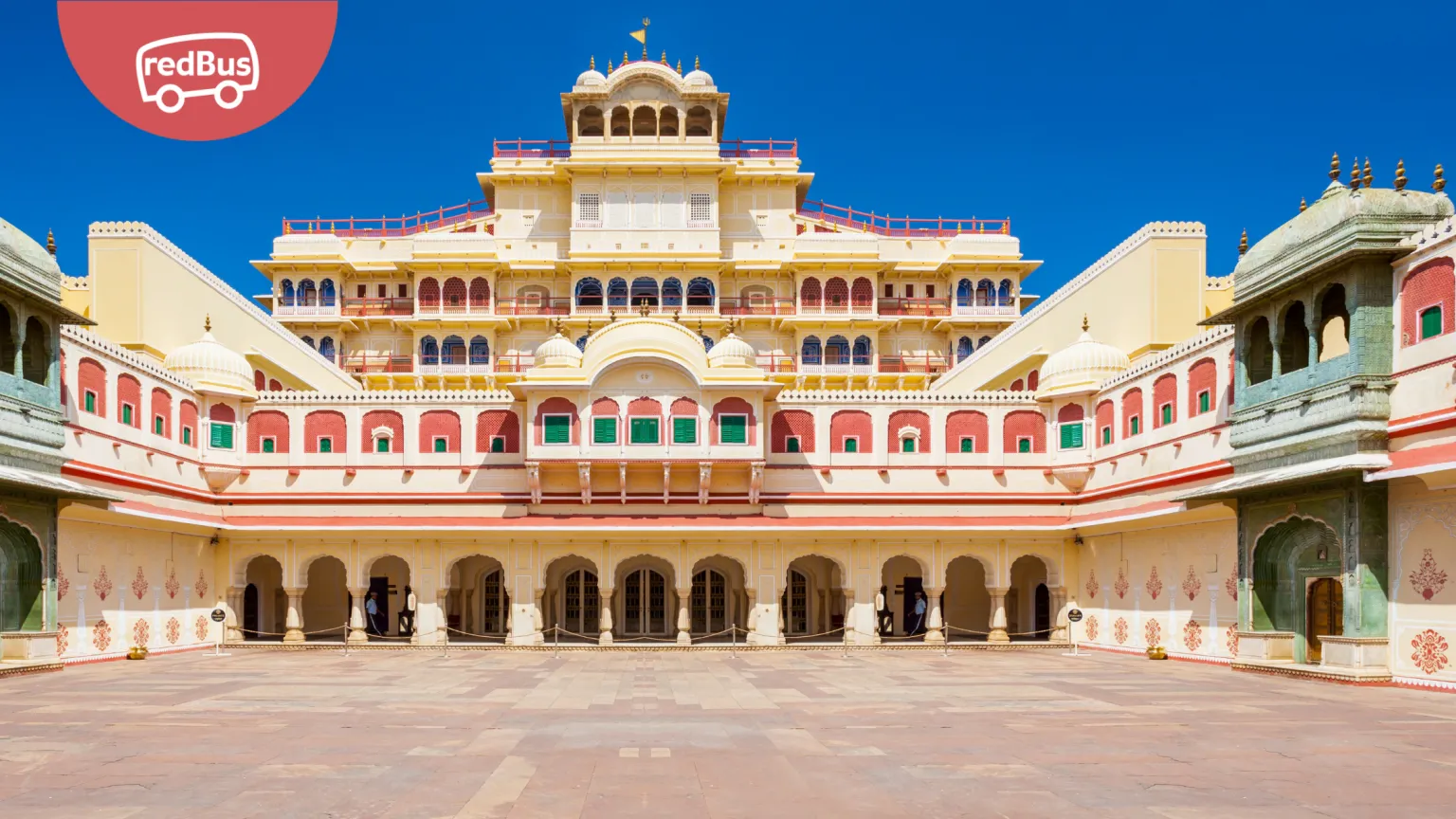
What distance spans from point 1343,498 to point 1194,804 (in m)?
14.1

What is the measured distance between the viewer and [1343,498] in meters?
23.0

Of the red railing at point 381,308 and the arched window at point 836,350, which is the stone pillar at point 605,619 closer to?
the arched window at point 836,350

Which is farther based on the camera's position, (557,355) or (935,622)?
(557,355)

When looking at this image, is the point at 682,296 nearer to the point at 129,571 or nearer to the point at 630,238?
the point at 630,238

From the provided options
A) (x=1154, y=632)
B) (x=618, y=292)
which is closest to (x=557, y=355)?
(x=618, y=292)

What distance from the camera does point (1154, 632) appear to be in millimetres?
32062

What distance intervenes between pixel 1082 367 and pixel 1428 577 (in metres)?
16.5

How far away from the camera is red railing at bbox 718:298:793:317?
162 feet

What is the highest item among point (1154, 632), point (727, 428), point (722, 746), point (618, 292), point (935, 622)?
point (618, 292)

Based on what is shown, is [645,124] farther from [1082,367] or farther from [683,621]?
[683,621]

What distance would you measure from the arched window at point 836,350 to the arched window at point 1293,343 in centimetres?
2533

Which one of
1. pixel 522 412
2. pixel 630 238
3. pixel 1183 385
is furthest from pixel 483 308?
pixel 1183 385

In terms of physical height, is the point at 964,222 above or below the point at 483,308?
above

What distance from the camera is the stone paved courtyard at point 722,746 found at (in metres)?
11.4
